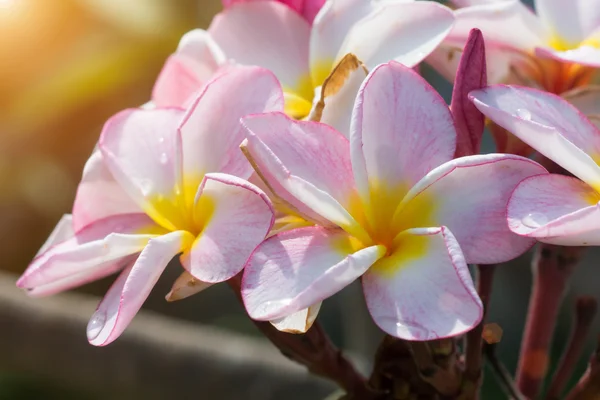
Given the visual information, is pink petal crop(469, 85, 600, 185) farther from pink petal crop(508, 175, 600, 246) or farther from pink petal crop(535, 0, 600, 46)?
pink petal crop(535, 0, 600, 46)

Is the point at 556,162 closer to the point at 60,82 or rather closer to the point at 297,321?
the point at 297,321

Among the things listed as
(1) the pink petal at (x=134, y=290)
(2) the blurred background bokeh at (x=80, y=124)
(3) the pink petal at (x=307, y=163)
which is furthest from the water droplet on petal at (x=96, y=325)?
(2) the blurred background bokeh at (x=80, y=124)

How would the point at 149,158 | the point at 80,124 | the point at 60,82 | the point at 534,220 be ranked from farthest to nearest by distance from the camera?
the point at 80,124 → the point at 60,82 → the point at 149,158 → the point at 534,220

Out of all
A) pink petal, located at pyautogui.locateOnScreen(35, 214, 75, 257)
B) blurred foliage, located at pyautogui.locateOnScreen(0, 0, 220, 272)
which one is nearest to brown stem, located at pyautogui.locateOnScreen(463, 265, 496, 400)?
pink petal, located at pyautogui.locateOnScreen(35, 214, 75, 257)

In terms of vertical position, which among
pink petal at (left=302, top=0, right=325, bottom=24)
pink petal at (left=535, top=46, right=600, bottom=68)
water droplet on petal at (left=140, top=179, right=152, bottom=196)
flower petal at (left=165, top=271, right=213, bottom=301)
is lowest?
flower petal at (left=165, top=271, right=213, bottom=301)

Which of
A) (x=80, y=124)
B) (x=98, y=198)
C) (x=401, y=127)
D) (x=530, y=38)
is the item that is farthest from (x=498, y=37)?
(x=80, y=124)

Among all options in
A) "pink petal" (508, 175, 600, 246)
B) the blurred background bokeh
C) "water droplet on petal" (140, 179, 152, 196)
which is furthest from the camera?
the blurred background bokeh

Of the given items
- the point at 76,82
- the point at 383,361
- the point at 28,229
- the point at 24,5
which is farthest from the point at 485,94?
the point at 28,229
